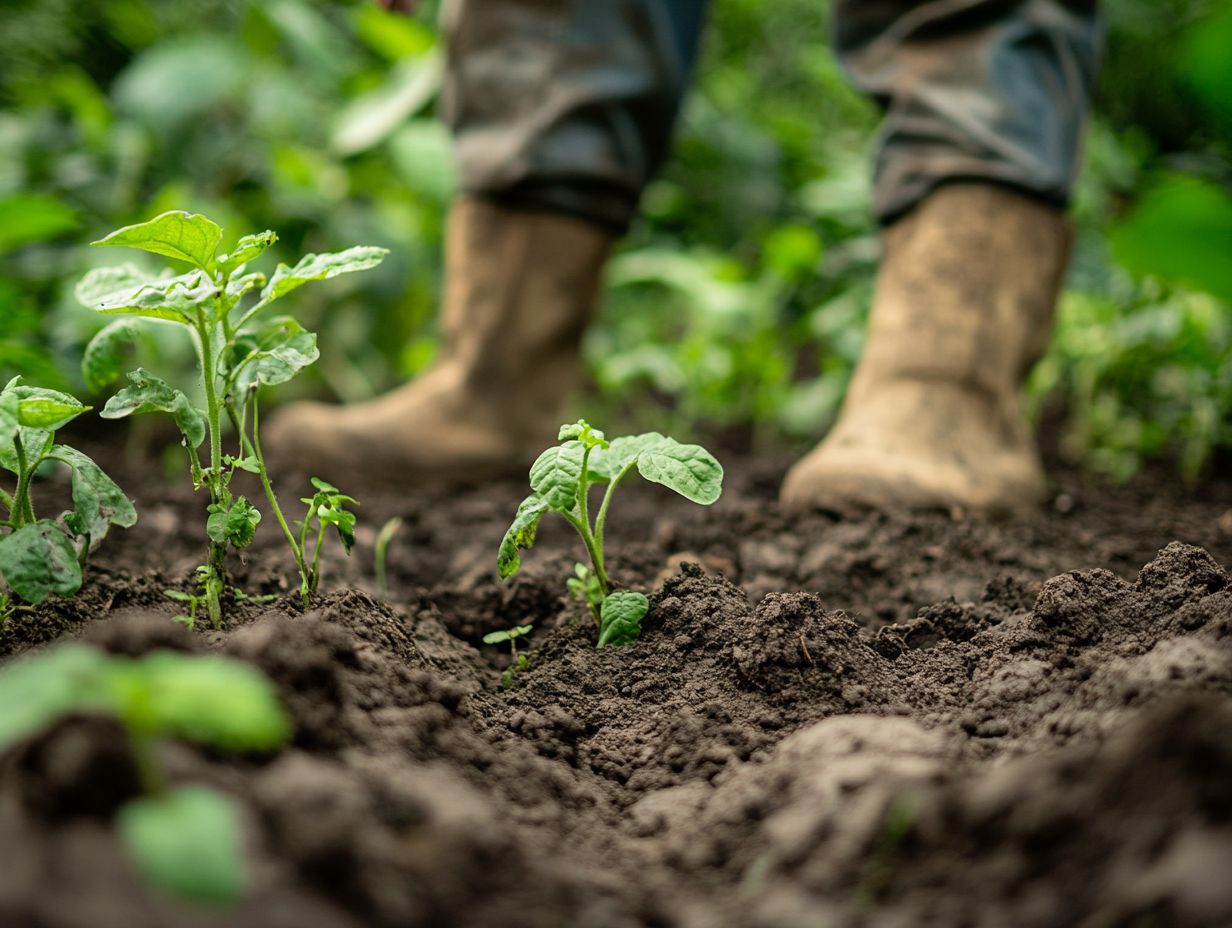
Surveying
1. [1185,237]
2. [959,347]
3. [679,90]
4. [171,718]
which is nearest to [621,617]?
[171,718]

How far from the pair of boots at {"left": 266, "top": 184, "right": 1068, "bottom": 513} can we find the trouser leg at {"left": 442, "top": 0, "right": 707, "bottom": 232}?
0.09m

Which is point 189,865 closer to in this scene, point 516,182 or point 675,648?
point 675,648

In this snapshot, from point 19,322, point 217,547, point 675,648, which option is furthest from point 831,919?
point 19,322

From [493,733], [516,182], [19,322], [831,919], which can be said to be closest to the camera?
[831,919]

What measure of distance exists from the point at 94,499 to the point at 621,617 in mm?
565

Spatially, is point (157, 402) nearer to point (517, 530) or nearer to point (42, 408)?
point (42, 408)

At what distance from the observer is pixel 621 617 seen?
3.90ft

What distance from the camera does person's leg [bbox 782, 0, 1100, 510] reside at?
190cm

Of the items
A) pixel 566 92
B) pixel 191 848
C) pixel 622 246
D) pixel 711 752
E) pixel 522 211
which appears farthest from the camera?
pixel 622 246

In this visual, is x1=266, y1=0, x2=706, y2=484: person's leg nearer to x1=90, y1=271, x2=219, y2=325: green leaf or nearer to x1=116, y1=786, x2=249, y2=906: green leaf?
x1=90, y1=271, x2=219, y2=325: green leaf

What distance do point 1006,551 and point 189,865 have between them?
1.30 m

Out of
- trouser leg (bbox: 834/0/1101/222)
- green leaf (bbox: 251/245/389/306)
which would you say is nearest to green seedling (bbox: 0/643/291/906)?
green leaf (bbox: 251/245/389/306)

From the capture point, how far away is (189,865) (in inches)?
20.8

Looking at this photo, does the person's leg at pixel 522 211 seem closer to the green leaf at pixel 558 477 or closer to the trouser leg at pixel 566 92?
the trouser leg at pixel 566 92
